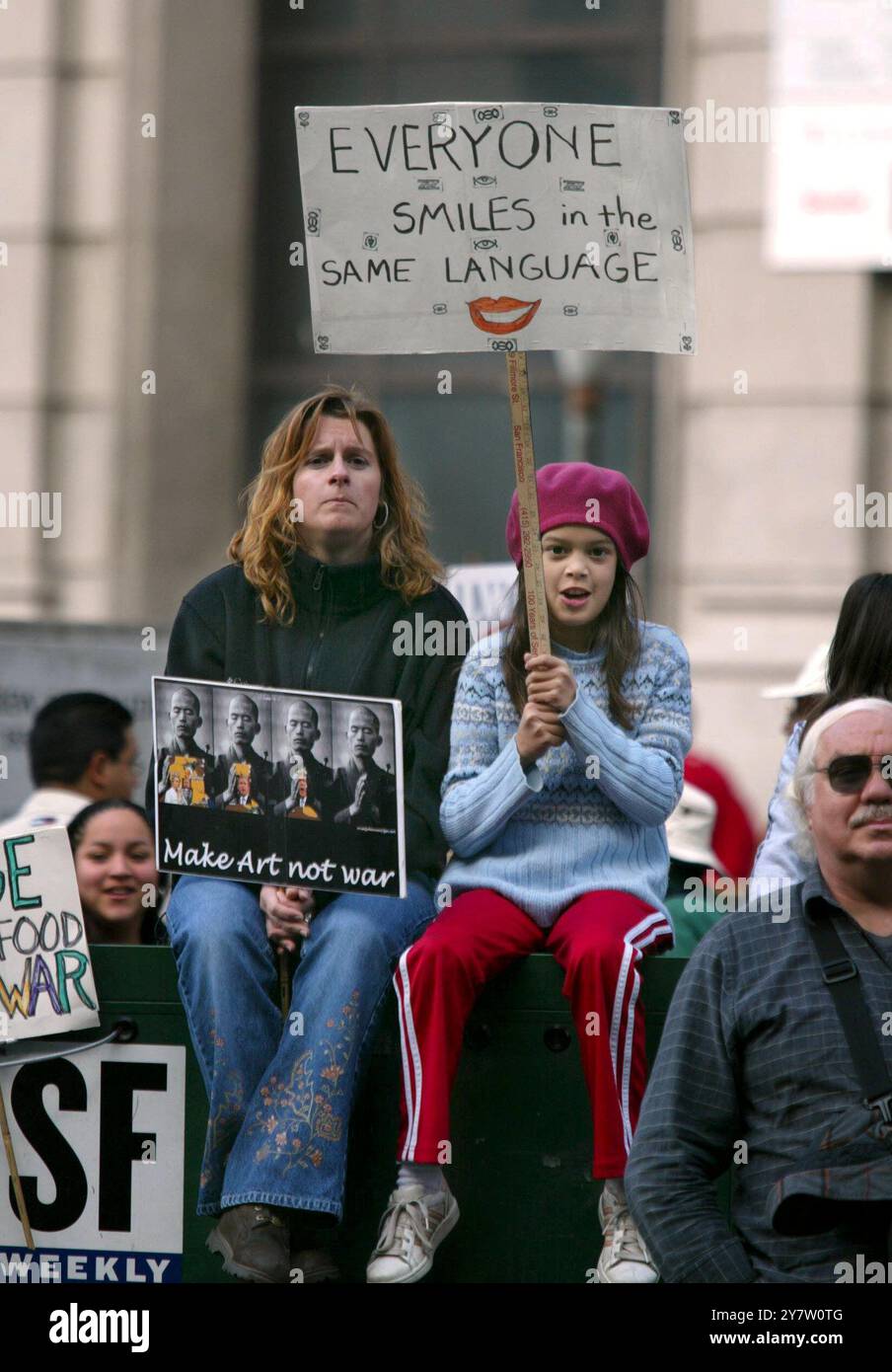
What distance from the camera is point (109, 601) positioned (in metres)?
11.4

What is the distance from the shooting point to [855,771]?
146 inches

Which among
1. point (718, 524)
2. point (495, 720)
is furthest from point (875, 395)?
point (495, 720)

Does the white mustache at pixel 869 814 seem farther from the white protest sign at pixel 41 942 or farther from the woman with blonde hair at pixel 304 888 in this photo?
the white protest sign at pixel 41 942

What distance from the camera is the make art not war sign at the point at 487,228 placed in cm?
436

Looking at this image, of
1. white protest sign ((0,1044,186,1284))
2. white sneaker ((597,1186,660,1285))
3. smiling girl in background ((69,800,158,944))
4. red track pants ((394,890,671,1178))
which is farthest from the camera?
smiling girl in background ((69,800,158,944))

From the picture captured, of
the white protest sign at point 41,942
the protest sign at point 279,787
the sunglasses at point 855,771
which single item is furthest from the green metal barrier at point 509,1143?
the sunglasses at point 855,771

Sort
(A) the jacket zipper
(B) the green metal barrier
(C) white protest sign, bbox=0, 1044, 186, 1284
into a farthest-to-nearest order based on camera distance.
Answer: (A) the jacket zipper, (C) white protest sign, bbox=0, 1044, 186, 1284, (B) the green metal barrier

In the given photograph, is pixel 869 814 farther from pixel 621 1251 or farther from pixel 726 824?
pixel 726 824

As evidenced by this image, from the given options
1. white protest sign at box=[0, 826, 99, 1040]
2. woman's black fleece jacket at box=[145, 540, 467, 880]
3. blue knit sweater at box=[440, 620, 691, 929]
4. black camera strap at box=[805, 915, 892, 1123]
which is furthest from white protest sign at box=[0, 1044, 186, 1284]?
black camera strap at box=[805, 915, 892, 1123]

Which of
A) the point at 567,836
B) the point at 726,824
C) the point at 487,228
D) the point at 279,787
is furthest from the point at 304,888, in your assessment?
the point at 726,824

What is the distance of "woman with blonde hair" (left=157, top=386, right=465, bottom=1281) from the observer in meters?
4.12

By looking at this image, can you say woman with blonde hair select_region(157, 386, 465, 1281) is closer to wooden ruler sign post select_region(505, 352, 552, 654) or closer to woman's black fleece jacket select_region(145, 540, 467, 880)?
woman's black fleece jacket select_region(145, 540, 467, 880)

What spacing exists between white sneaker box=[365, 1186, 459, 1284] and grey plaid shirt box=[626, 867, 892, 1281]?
60cm
